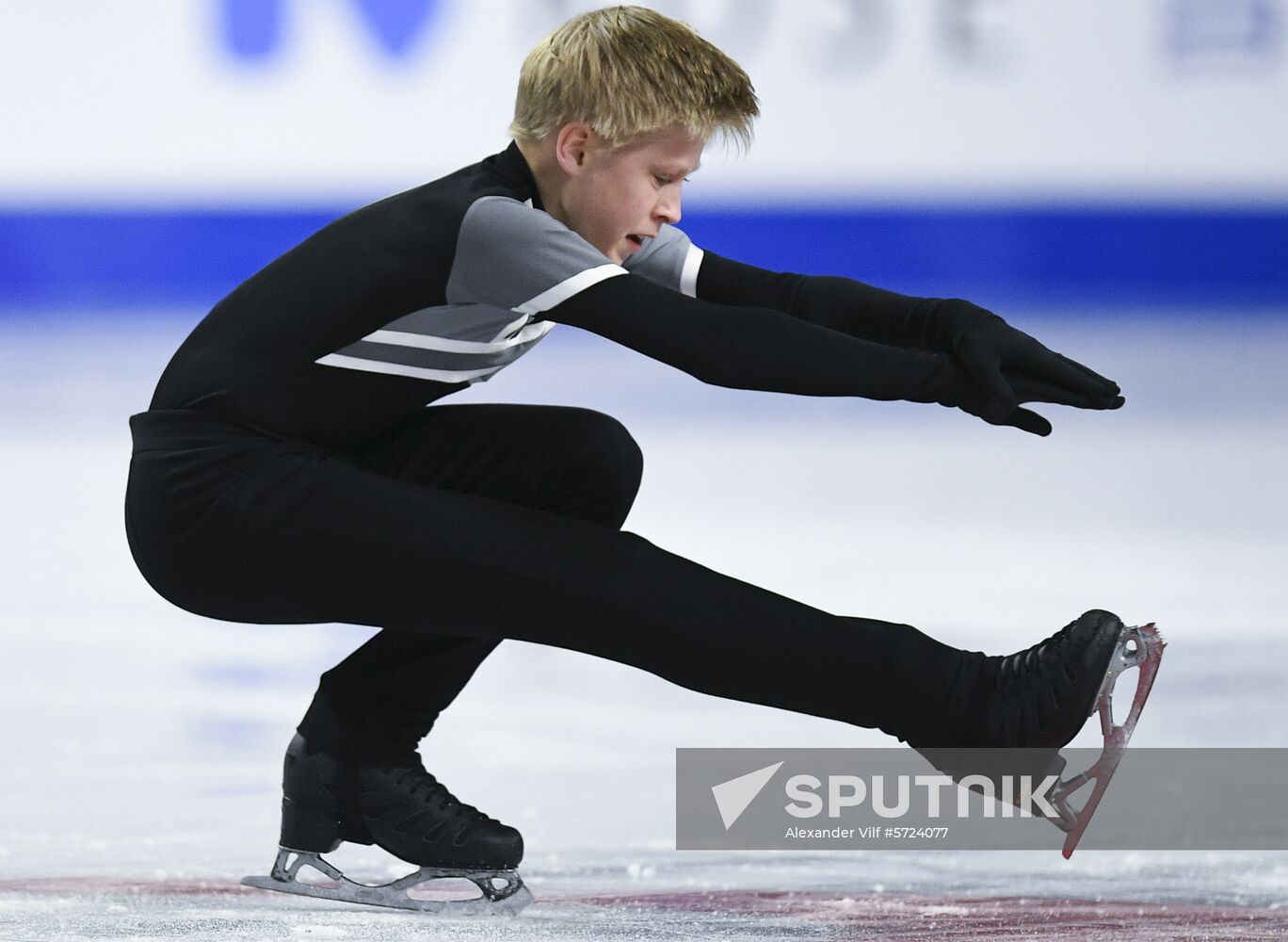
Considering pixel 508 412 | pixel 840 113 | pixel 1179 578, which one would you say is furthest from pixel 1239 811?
pixel 840 113

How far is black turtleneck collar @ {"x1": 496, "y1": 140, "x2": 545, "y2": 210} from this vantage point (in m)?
1.67

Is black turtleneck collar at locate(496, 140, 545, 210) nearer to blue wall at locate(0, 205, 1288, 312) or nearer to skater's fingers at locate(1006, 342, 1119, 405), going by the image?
skater's fingers at locate(1006, 342, 1119, 405)

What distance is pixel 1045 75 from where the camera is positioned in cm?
551

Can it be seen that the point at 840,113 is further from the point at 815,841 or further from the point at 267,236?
the point at 815,841

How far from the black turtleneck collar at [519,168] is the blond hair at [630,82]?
2cm

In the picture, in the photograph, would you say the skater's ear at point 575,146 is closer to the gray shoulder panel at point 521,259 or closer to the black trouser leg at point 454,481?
the gray shoulder panel at point 521,259

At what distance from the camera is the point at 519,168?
5.53ft

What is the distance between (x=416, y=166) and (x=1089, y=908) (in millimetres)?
4291

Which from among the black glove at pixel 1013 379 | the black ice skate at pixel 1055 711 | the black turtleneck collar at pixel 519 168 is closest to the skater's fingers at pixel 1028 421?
the black glove at pixel 1013 379

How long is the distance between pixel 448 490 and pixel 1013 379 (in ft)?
1.86

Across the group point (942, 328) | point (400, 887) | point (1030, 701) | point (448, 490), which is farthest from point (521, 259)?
point (400, 887)

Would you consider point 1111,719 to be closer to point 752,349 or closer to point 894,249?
point 752,349

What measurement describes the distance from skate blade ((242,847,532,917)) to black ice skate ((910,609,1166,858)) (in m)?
0.50

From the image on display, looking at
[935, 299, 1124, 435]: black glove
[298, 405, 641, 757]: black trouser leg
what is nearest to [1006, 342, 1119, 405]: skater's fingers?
[935, 299, 1124, 435]: black glove
